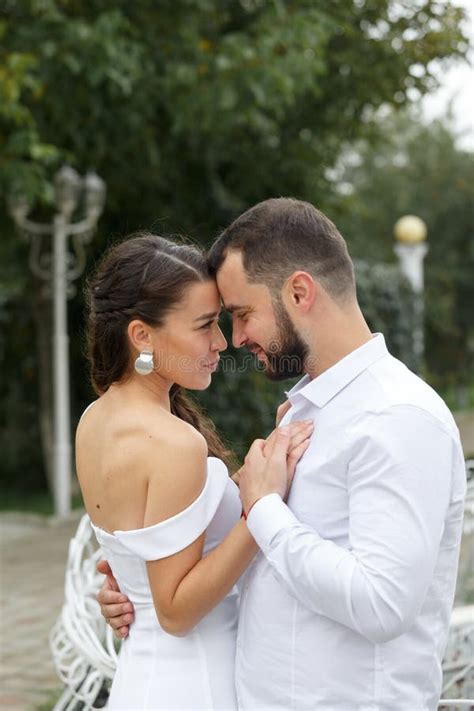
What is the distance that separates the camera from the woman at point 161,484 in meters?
1.98

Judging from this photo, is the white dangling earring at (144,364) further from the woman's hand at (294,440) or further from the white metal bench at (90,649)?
the white metal bench at (90,649)

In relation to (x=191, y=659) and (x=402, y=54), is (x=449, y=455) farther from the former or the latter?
(x=402, y=54)

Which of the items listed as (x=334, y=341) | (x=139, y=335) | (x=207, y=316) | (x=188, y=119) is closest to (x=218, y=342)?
(x=207, y=316)

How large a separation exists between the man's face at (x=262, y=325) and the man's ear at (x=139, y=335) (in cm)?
22

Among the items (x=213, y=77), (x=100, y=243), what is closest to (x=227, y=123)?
(x=213, y=77)

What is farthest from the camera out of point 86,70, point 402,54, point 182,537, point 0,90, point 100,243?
point 100,243

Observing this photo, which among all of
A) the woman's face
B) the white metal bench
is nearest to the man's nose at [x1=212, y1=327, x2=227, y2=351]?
the woman's face

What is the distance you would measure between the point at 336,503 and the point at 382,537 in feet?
0.56

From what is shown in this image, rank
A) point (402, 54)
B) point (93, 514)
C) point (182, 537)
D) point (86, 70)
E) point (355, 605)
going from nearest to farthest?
point (355, 605) → point (182, 537) → point (93, 514) → point (86, 70) → point (402, 54)


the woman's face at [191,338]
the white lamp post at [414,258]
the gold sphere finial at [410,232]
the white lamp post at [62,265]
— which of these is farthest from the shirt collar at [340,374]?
the gold sphere finial at [410,232]

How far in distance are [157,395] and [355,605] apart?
0.74 m

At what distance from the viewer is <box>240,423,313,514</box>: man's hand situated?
1.84m

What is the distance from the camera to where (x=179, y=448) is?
200 centimetres

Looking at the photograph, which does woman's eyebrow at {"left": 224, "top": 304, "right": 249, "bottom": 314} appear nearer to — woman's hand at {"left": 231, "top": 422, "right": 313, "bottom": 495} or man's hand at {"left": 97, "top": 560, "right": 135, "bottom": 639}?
woman's hand at {"left": 231, "top": 422, "right": 313, "bottom": 495}
